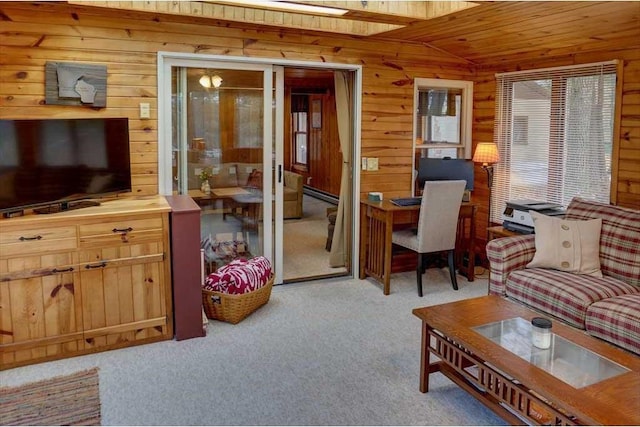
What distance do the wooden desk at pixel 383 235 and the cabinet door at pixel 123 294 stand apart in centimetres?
192

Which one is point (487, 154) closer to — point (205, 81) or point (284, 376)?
point (205, 81)

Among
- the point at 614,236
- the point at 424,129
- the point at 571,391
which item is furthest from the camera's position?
the point at 424,129

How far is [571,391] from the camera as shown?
2021mm

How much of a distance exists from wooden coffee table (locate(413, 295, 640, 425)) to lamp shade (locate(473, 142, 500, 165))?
84.6 inches

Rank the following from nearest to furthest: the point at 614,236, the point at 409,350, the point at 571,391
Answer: the point at 571,391
the point at 409,350
the point at 614,236

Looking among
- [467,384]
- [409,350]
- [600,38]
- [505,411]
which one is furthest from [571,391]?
[600,38]

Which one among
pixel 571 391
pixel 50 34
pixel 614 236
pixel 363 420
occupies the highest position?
pixel 50 34

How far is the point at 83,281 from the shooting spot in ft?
10.4

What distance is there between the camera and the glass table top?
7.29 feet

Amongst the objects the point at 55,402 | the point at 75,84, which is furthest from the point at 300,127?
the point at 55,402

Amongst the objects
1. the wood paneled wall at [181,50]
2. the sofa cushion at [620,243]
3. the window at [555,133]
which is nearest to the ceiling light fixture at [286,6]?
the wood paneled wall at [181,50]

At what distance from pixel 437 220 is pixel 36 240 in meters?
2.94

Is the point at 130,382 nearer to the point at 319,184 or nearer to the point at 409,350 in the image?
the point at 409,350

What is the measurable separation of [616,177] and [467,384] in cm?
237
